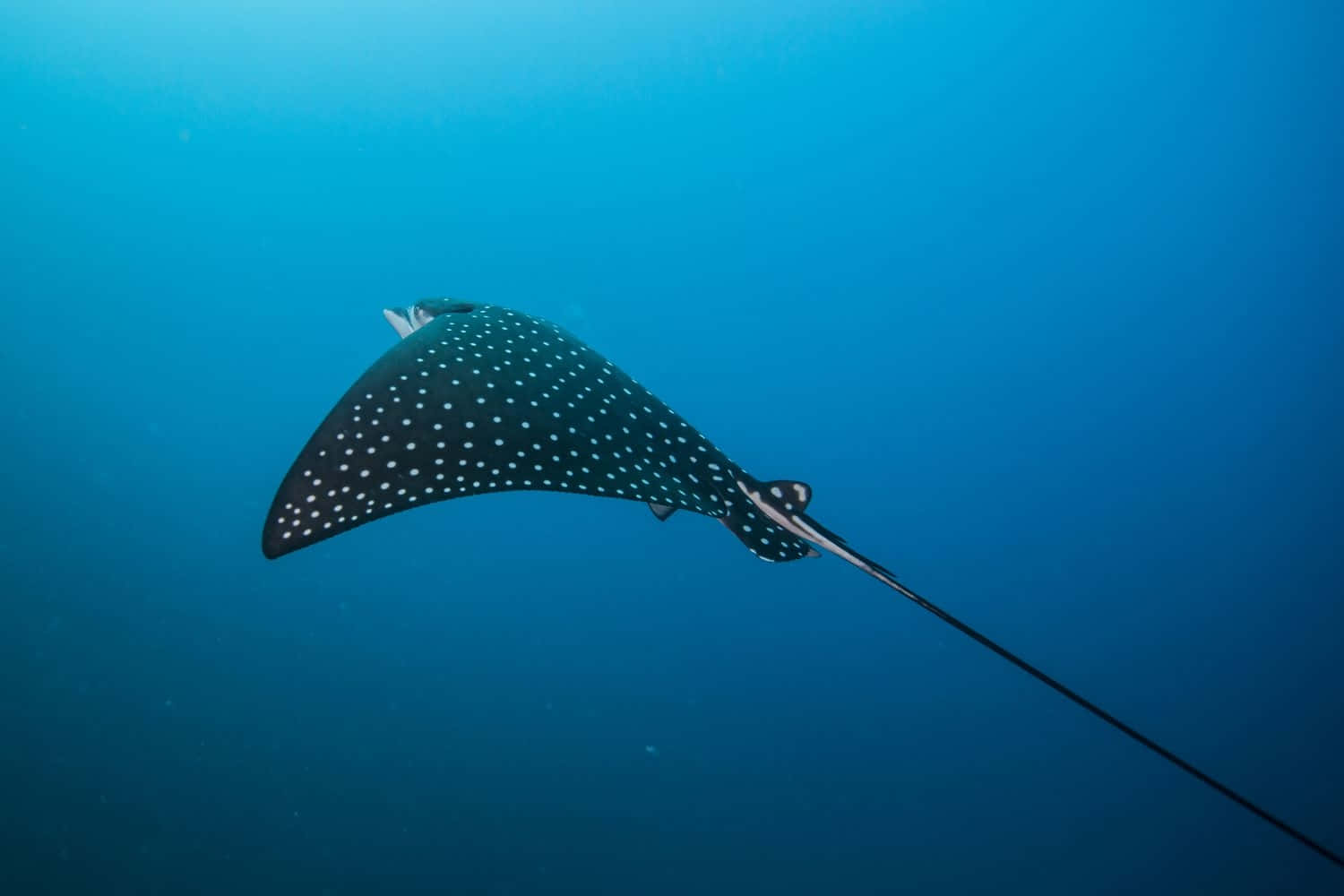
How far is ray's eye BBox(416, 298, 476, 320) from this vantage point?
2.66 metres

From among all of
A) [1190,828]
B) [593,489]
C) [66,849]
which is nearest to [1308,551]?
[1190,828]

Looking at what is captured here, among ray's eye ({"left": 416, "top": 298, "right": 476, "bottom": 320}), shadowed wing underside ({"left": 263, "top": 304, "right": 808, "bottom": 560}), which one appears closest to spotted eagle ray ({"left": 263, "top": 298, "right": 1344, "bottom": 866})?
shadowed wing underside ({"left": 263, "top": 304, "right": 808, "bottom": 560})

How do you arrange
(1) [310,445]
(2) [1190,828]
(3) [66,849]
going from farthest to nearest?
1. (2) [1190,828]
2. (3) [66,849]
3. (1) [310,445]

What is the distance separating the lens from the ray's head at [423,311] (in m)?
2.67

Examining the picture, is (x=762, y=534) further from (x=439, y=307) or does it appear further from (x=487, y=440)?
(x=439, y=307)

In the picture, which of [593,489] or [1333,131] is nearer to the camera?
[593,489]

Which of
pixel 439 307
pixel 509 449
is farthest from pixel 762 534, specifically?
pixel 439 307

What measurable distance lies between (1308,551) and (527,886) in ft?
→ 30.2

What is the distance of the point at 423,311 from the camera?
2.75 meters

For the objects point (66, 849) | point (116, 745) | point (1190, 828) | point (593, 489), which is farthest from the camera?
point (1190, 828)

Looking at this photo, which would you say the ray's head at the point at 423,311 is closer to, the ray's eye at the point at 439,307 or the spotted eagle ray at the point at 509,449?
the ray's eye at the point at 439,307

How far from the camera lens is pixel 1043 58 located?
275 inches

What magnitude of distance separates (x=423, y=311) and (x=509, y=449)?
1.23 m

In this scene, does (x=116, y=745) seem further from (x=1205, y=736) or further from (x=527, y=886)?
(x=1205, y=736)
